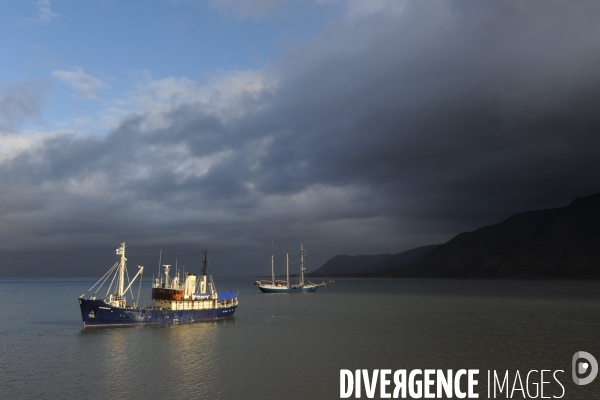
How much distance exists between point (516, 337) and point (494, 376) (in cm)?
2681

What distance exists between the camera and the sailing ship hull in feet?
241

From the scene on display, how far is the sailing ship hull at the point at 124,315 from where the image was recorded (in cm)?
7350

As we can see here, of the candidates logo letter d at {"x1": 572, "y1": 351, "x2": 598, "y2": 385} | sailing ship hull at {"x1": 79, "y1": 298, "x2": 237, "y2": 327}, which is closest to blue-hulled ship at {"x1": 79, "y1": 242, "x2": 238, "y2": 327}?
sailing ship hull at {"x1": 79, "y1": 298, "x2": 237, "y2": 327}

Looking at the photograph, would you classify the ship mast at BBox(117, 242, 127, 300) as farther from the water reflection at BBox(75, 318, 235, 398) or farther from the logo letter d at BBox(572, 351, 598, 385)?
the logo letter d at BBox(572, 351, 598, 385)

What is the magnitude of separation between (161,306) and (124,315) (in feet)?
26.8

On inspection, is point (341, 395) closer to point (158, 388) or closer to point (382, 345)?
point (158, 388)

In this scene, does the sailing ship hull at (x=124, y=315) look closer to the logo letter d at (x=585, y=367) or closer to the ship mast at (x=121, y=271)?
the ship mast at (x=121, y=271)

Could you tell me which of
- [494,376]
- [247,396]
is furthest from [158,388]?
[494,376]

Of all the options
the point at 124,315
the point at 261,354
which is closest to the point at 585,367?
the point at 261,354

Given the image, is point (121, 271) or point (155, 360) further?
point (121, 271)

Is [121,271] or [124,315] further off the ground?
[121,271]

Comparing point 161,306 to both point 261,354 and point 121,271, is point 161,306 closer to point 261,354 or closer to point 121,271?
point 121,271

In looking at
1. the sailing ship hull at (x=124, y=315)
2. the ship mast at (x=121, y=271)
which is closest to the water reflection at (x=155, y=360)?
the sailing ship hull at (x=124, y=315)

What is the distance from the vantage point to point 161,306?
269ft
